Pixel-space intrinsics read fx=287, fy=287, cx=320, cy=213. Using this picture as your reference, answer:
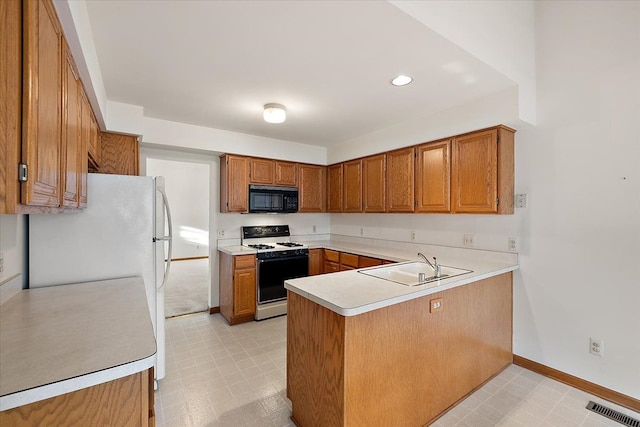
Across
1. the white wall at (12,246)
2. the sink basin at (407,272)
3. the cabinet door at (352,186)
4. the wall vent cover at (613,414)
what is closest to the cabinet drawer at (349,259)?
the cabinet door at (352,186)

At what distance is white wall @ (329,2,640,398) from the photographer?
6.75ft

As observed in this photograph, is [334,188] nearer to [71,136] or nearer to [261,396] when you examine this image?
[261,396]

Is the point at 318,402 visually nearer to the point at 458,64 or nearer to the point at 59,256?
the point at 59,256

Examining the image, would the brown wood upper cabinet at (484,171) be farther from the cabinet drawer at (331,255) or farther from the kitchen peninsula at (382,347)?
the cabinet drawer at (331,255)

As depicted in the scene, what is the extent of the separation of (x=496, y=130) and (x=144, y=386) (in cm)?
292

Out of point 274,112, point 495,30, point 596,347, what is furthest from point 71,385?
point 596,347

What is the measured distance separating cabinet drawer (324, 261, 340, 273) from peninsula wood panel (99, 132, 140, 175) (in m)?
2.51

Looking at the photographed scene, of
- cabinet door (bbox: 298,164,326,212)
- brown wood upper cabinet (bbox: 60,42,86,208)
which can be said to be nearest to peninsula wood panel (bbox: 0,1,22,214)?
brown wood upper cabinet (bbox: 60,42,86,208)

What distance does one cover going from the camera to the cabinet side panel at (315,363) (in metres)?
1.53

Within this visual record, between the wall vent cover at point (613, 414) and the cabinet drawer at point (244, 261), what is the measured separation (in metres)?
3.23

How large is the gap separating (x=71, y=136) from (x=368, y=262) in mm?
2831

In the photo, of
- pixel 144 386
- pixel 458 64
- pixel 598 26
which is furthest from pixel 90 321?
pixel 598 26

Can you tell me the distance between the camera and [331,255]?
396 cm

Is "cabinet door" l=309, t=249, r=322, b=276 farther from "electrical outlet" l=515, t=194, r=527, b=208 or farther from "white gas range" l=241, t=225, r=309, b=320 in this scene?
"electrical outlet" l=515, t=194, r=527, b=208
